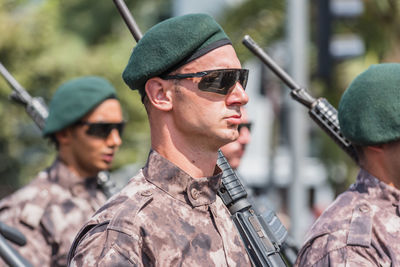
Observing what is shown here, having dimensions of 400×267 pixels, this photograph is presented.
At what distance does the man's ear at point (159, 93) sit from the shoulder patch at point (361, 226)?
1.03 meters

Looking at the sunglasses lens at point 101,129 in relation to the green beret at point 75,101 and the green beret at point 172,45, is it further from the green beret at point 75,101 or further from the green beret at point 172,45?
the green beret at point 172,45

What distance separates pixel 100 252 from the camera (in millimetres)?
2365

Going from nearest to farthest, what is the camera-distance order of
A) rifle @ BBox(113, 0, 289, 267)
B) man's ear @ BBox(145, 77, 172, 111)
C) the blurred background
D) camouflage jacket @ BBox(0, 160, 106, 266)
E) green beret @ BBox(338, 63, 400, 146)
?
man's ear @ BBox(145, 77, 172, 111), rifle @ BBox(113, 0, 289, 267), green beret @ BBox(338, 63, 400, 146), camouflage jacket @ BBox(0, 160, 106, 266), the blurred background

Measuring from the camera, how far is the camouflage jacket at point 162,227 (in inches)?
94.0

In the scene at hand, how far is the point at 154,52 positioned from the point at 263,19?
428 inches

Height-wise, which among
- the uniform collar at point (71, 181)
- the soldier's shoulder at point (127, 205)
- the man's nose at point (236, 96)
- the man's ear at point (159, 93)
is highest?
the man's ear at point (159, 93)

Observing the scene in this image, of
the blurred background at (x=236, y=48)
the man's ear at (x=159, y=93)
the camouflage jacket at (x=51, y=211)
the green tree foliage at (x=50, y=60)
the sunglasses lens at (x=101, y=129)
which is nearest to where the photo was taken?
the man's ear at (x=159, y=93)

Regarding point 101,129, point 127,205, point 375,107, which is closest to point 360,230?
point 375,107

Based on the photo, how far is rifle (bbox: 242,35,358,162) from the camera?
3.93m

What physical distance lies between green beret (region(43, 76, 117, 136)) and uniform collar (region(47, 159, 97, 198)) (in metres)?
0.27

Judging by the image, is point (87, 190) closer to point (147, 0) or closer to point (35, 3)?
point (35, 3)

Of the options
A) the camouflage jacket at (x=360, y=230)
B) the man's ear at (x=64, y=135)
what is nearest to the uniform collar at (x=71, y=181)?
the man's ear at (x=64, y=135)

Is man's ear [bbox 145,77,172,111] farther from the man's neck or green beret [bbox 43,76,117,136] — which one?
green beret [bbox 43,76,117,136]

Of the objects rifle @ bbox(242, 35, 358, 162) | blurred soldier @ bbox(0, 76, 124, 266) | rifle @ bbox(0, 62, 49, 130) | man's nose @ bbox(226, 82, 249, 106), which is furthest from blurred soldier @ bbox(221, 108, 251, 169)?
man's nose @ bbox(226, 82, 249, 106)
